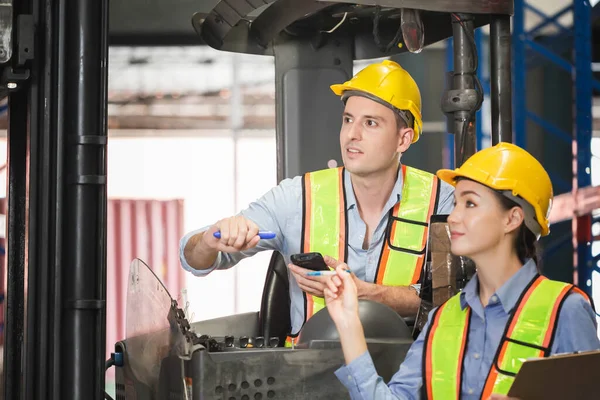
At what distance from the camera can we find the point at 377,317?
10.4 feet

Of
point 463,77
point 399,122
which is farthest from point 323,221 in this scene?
point 463,77

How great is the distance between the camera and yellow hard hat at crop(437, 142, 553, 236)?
8.82 feet

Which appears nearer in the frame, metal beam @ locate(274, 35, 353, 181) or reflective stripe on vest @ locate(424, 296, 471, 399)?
reflective stripe on vest @ locate(424, 296, 471, 399)

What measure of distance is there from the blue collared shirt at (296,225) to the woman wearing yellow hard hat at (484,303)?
1019 millimetres

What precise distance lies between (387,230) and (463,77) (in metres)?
0.71

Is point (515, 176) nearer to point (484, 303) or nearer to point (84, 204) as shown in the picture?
point (484, 303)

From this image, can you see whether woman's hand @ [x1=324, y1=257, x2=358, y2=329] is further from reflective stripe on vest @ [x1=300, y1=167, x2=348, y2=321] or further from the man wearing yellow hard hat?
reflective stripe on vest @ [x1=300, y1=167, x2=348, y2=321]

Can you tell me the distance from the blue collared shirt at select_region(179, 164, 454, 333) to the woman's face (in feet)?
3.56

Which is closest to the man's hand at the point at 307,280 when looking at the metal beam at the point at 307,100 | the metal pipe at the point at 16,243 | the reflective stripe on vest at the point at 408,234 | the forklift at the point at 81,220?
the forklift at the point at 81,220

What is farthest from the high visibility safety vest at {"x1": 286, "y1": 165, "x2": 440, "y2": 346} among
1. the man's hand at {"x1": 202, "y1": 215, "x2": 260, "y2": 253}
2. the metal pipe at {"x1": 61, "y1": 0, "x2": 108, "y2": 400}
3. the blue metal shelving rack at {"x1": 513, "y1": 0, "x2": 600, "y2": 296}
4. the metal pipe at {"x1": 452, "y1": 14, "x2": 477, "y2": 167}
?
the blue metal shelving rack at {"x1": 513, "y1": 0, "x2": 600, "y2": 296}

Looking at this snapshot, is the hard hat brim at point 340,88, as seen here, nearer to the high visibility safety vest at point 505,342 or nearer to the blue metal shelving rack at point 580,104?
the high visibility safety vest at point 505,342

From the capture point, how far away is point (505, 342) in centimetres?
259

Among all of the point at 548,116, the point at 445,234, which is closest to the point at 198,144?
the point at 548,116

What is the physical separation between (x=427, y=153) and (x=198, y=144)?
244 cm
